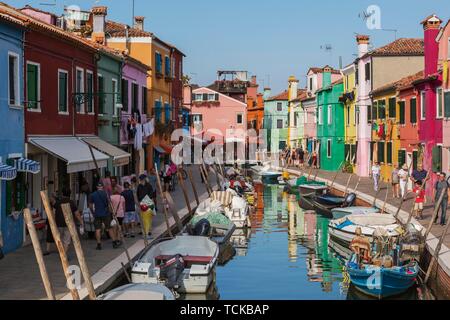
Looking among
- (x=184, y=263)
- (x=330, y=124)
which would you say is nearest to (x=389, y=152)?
(x=330, y=124)

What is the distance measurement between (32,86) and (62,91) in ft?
10.6

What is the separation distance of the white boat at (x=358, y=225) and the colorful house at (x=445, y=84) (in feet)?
28.0

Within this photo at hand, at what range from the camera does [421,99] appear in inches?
1407

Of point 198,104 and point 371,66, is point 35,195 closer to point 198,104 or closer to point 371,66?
point 371,66

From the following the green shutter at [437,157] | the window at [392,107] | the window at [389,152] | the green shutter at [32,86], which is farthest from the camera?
the window at [389,152]

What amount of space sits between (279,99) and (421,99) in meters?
53.6

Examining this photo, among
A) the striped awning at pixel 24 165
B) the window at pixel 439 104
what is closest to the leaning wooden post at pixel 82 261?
the striped awning at pixel 24 165

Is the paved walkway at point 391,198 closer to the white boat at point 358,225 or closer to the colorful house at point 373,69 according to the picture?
the white boat at point 358,225

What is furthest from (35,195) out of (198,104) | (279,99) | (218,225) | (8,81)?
(279,99)

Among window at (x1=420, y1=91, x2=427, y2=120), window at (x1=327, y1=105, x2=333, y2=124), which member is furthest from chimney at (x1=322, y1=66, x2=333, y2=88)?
window at (x1=420, y1=91, x2=427, y2=120)

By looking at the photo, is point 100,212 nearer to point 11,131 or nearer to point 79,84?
point 11,131

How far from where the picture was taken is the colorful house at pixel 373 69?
45062 mm

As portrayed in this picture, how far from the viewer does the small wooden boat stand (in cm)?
1661

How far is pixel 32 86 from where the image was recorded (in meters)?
21.1
